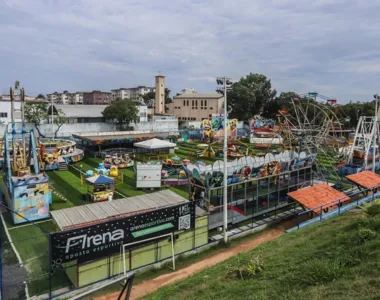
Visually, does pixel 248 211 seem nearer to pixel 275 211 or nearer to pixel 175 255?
pixel 275 211

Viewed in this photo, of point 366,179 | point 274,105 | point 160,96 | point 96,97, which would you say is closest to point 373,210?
point 366,179

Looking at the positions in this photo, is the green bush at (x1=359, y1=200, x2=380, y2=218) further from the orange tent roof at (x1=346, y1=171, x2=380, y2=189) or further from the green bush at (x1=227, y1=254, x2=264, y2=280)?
the orange tent roof at (x1=346, y1=171, x2=380, y2=189)

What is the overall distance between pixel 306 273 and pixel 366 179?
19.6 m

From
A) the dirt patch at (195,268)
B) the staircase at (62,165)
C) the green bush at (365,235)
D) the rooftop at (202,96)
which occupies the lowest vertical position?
the dirt patch at (195,268)

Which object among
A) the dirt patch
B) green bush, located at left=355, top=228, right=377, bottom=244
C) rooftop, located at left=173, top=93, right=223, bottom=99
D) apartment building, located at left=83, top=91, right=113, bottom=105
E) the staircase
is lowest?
the dirt patch

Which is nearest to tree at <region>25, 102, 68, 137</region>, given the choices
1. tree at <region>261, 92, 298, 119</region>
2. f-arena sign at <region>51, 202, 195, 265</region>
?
f-arena sign at <region>51, 202, 195, 265</region>

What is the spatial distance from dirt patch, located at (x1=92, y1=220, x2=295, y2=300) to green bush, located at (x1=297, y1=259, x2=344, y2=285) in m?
6.15

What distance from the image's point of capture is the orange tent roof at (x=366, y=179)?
24422 millimetres

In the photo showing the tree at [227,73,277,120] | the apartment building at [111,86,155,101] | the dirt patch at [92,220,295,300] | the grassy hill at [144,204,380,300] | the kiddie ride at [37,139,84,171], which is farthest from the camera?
the apartment building at [111,86,155,101]

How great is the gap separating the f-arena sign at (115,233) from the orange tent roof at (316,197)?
7534mm

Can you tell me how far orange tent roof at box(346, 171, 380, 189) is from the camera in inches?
961

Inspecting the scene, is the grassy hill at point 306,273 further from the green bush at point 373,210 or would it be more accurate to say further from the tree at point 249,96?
the tree at point 249,96

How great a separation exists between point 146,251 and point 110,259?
5.55 ft

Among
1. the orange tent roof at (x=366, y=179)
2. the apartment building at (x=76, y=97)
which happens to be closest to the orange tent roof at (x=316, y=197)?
the orange tent roof at (x=366, y=179)
